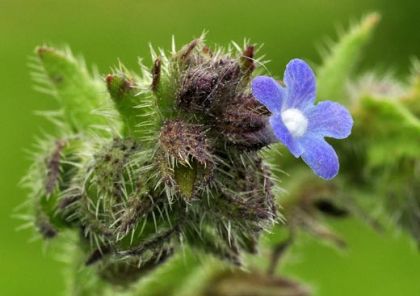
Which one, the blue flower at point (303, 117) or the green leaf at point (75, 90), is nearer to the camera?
the blue flower at point (303, 117)

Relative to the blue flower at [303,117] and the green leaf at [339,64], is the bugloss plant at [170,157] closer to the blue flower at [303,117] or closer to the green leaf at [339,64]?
the blue flower at [303,117]

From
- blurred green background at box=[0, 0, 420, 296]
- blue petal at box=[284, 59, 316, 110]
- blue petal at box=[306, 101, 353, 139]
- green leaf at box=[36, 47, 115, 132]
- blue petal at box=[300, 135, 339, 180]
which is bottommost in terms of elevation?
blue petal at box=[300, 135, 339, 180]

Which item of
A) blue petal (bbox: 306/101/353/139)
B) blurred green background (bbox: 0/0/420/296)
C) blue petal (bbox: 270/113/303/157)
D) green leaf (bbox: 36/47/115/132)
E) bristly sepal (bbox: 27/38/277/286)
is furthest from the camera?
blurred green background (bbox: 0/0/420/296)

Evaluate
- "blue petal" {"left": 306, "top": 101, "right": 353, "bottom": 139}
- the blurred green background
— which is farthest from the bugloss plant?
the blurred green background

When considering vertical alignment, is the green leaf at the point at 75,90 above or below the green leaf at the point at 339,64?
above

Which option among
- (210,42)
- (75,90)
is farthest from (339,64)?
(210,42)

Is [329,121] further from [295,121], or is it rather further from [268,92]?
[268,92]

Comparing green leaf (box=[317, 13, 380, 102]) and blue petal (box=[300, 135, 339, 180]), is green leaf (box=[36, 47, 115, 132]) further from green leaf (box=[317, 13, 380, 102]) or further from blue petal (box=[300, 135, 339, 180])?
blue petal (box=[300, 135, 339, 180])

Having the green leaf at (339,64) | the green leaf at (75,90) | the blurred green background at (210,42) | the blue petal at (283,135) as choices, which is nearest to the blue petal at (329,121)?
the blue petal at (283,135)
